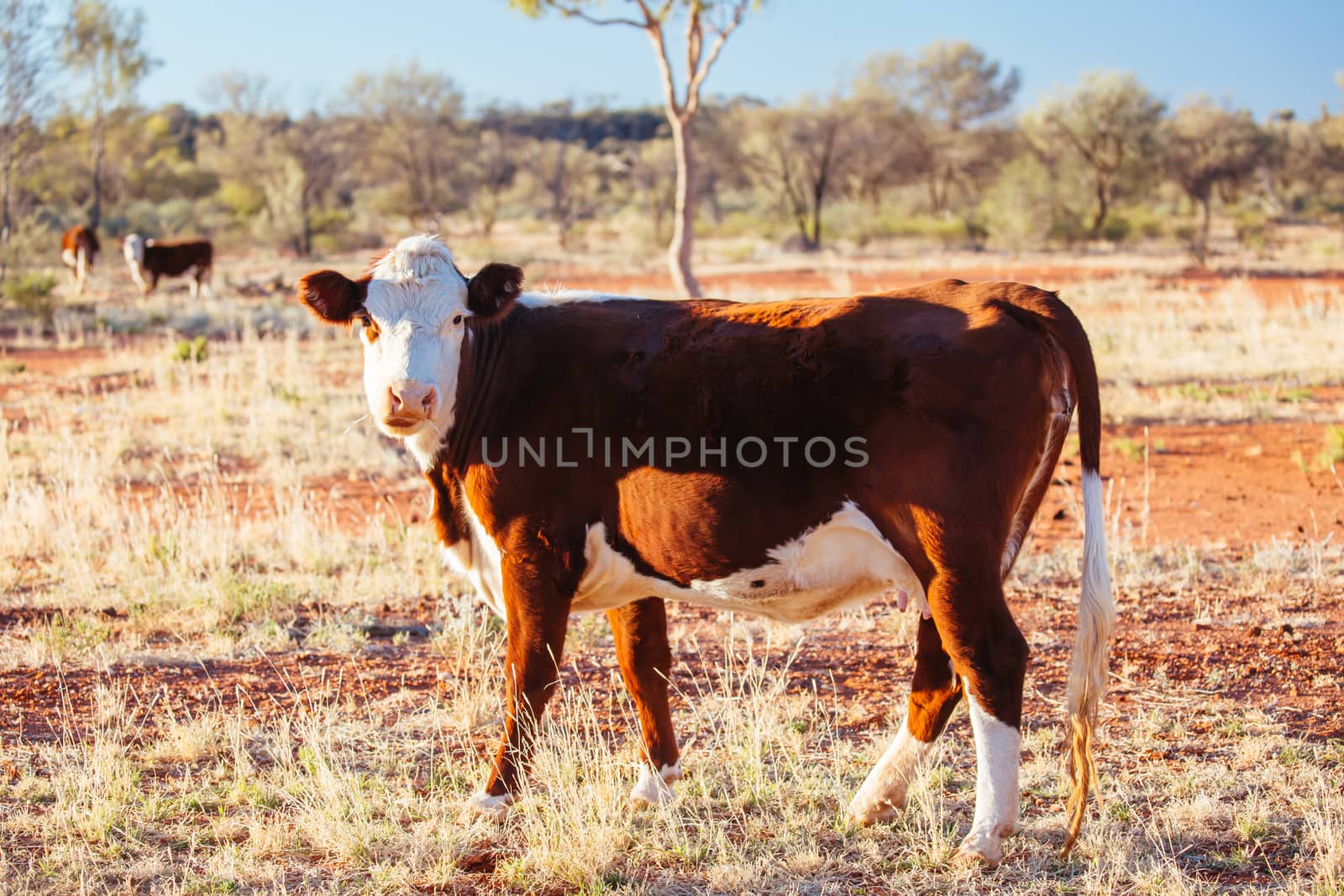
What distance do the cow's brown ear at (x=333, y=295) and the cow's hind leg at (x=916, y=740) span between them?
2.21m

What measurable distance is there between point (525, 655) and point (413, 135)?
50.4m

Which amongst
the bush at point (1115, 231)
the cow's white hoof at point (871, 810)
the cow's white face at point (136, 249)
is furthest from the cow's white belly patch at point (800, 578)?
the bush at point (1115, 231)

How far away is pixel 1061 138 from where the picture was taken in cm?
4488

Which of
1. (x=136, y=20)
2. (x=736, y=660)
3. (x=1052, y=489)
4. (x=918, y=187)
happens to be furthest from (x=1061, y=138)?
(x=736, y=660)

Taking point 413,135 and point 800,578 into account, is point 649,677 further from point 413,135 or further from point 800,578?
point 413,135

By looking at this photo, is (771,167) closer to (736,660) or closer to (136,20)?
(136,20)

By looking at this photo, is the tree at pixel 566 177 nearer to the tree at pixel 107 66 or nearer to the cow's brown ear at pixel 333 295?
the tree at pixel 107 66

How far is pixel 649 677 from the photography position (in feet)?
15.5

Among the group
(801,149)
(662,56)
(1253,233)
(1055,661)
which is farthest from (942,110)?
(1055,661)

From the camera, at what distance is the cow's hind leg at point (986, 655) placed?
3.81 meters

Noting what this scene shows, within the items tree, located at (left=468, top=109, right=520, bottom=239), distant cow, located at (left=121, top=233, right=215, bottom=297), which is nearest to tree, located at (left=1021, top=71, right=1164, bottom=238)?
tree, located at (left=468, top=109, right=520, bottom=239)

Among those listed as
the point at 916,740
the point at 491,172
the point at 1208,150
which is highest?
the point at 491,172

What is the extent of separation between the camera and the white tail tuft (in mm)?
3889

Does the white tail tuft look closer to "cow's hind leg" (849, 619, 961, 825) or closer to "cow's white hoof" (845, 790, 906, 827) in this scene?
"cow's hind leg" (849, 619, 961, 825)
